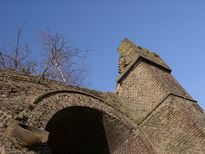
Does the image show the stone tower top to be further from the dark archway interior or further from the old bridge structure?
the dark archway interior

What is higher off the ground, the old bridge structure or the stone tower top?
the stone tower top

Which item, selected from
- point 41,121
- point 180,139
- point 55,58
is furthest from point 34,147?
point 55,58

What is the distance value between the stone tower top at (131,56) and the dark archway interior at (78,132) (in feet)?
7.67

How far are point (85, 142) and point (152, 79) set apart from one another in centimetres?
272

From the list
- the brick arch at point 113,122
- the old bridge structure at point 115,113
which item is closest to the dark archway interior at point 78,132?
the old bridge structure at point 115,113

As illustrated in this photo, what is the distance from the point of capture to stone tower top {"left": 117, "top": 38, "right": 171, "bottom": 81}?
31.6 ft

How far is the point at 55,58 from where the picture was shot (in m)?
18.1

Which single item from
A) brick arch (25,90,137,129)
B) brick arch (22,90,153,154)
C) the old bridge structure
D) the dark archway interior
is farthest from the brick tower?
the dark archway interior

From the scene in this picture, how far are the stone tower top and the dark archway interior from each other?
A: 234 centimetres

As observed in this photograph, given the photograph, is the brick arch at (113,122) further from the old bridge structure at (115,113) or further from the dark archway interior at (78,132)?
the dark archway interior at (78,132)

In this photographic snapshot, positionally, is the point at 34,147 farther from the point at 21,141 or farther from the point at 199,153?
the point at 199,153

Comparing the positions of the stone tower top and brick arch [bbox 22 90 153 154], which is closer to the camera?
brick arch [bbox 22 90 153 154]

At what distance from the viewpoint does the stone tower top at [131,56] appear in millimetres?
9625

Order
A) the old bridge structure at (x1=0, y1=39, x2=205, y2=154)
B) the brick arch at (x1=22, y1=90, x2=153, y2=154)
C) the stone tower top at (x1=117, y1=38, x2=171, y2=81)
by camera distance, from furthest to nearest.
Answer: the stone tower top at (x1=117, y1=38, x2=171, y2=81), the brick arch at (x1=22, y1=90, x2=153, y2=154), the old bridge structure at (x1=0, y1=39, x2=205, y2=154)
